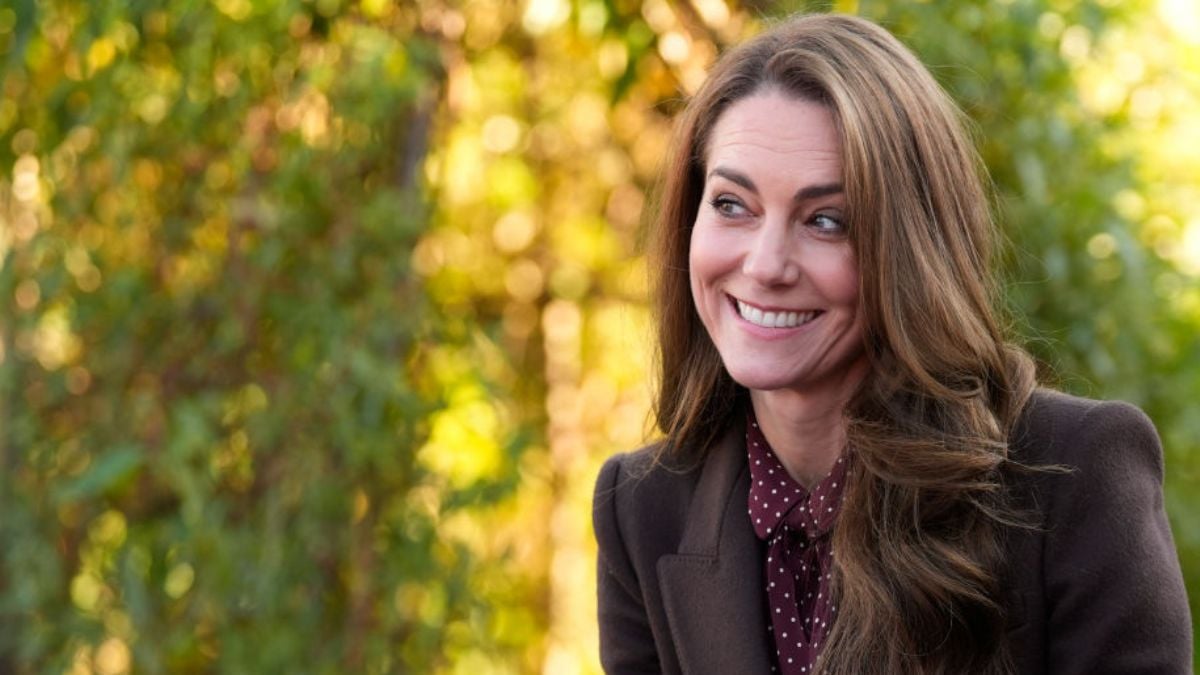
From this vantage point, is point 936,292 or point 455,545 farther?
point 455,545

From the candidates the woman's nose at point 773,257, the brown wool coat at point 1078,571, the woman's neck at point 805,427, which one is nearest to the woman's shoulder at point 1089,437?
the brown wool coat at point 1078,571

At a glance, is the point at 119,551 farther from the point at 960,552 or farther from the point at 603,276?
the point at 960,552

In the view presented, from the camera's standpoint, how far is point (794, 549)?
229cm

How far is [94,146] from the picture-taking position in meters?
3.31

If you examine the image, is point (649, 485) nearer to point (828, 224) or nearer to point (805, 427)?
point (805, 427)

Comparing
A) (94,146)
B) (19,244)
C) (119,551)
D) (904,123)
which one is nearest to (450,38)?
(94,146)

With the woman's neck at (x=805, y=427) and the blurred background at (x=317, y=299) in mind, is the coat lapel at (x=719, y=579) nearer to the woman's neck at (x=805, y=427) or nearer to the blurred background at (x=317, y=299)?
the woman's neck at (x=805, y=427)

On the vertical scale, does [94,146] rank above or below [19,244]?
above

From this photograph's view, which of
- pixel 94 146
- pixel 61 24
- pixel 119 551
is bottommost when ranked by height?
pixel 119 551

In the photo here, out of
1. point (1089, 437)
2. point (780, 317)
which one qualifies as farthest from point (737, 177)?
point (1089, 437)

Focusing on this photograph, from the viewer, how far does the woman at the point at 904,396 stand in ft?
6.63

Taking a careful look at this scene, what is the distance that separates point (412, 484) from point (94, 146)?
2.69 ft

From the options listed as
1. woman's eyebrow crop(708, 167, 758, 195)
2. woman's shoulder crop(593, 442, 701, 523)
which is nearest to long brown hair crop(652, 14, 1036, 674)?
woman's eyebrow crop(708, 167, 758, 195)

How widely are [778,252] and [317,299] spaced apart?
1.38 metres
